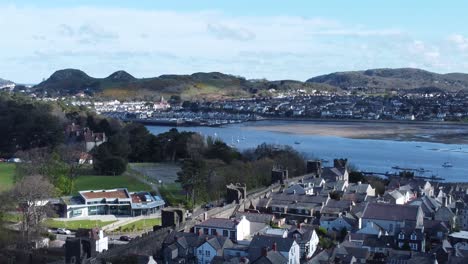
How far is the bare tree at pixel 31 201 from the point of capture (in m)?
22.2

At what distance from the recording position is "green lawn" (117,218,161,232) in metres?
24.8

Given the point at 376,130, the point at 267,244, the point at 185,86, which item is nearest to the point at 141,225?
the point at 267,244

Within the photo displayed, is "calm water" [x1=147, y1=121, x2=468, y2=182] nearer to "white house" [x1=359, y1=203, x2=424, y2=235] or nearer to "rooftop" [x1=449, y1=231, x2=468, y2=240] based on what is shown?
"white house" [x1=359, y1=203, x2=424, y2=235]

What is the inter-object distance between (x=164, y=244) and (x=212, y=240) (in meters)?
1.61

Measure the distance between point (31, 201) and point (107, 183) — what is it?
10185 millimetres

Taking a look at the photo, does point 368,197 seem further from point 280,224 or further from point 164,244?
point 164,244

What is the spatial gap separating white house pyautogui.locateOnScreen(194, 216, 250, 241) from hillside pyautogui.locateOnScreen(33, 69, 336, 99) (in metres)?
123

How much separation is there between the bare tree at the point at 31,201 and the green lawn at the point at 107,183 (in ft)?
22.0

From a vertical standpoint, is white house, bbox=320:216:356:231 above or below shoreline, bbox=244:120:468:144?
above

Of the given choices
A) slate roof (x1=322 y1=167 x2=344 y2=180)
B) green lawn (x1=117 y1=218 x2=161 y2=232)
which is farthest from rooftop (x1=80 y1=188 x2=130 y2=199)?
slate roof (x1=322 y1=167 x2=344 y2=180)

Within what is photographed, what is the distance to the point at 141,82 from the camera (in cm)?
16612

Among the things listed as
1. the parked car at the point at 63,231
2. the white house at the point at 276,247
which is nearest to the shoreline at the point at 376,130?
the parked car at the point at 63,231

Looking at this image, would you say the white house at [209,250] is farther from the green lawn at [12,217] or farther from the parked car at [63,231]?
the green lawn at [12,217]

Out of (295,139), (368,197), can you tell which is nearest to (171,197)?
(368,197)
